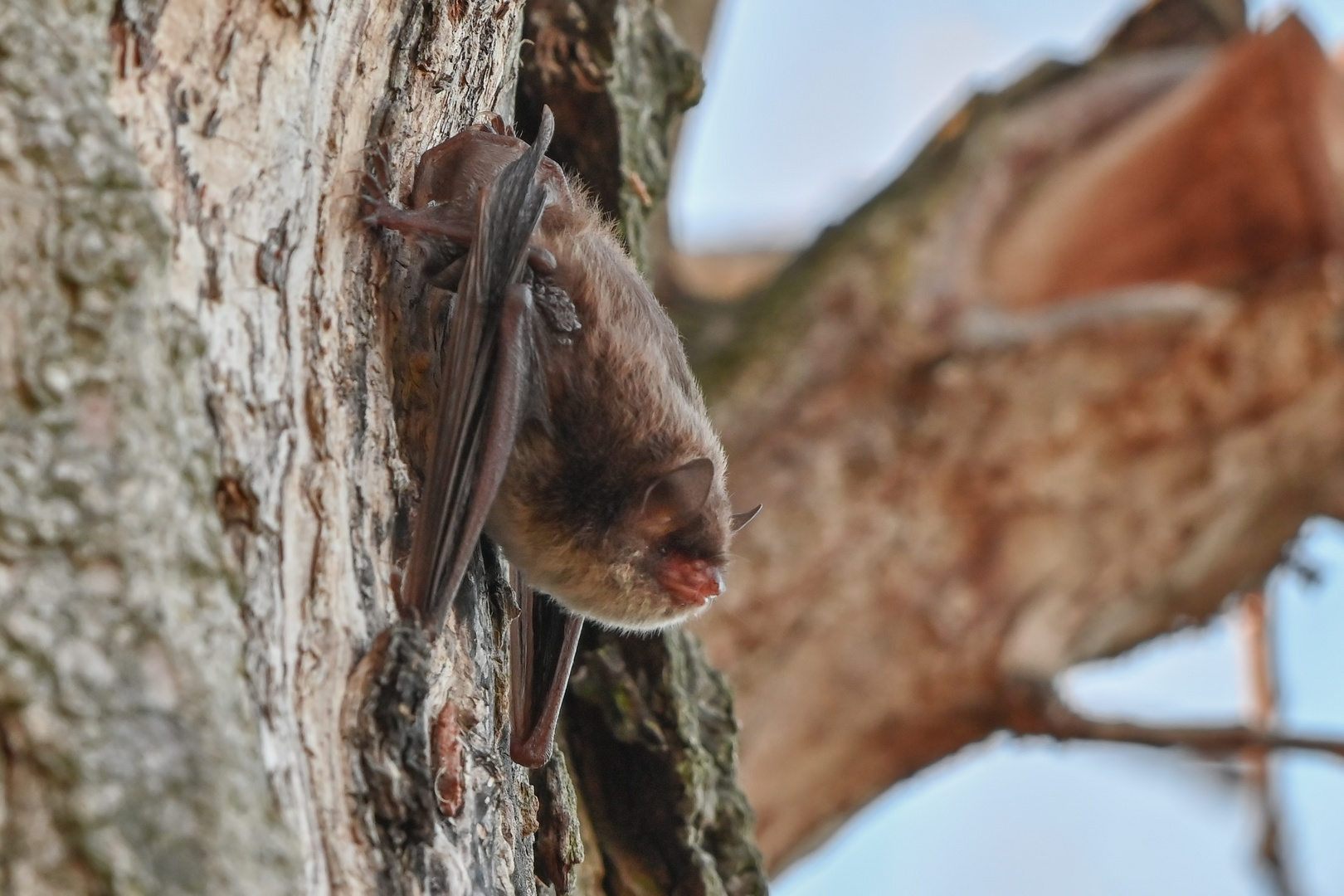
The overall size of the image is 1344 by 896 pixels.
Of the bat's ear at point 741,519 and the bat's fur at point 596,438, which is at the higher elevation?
the bat's fur at point 596,438

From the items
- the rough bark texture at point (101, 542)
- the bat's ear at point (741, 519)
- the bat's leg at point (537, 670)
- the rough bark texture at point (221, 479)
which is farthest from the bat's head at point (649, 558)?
the rough bark texture at point (101, 542)

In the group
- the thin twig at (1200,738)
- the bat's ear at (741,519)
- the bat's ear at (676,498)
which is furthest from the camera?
the thin twig at (1200,738)

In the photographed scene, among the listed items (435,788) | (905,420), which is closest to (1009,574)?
(905,420)

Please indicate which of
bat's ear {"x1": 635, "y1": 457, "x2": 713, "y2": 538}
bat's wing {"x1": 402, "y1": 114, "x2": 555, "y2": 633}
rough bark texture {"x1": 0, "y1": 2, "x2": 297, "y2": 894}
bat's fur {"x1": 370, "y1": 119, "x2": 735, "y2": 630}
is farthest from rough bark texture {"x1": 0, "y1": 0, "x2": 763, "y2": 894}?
bat's ear {"x1": 635, "y1": 457, "x2": 713, "y2": 538}

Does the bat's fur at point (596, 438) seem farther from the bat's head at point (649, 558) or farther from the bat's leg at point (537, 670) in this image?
the bat's leg at point (537, 670)

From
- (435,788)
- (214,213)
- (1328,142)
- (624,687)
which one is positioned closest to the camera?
(214,213)

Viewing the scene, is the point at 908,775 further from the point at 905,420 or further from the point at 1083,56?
the point at 1083,56
